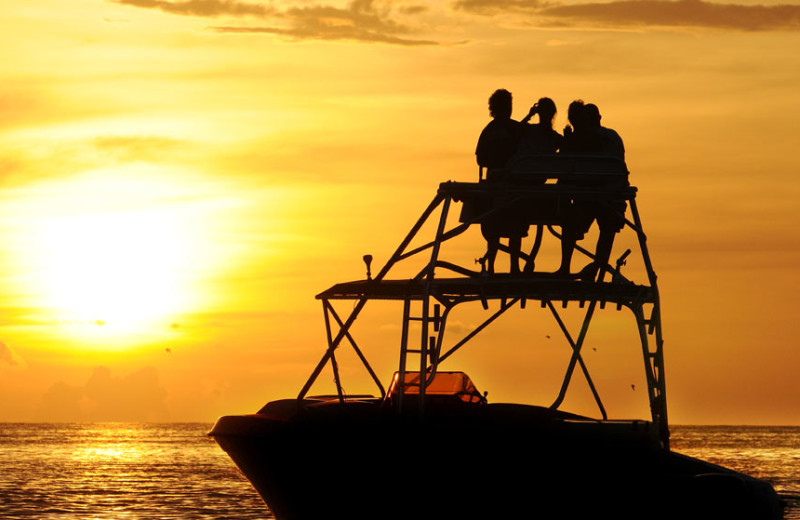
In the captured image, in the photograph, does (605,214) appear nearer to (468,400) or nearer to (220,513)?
(468,400)

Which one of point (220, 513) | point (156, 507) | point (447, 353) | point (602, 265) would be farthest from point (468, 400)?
point (156, 507)

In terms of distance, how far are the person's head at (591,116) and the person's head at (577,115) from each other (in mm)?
50

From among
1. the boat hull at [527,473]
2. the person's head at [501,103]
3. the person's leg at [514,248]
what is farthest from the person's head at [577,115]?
the boat hull at [527,473]

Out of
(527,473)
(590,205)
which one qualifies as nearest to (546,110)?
(590,205)

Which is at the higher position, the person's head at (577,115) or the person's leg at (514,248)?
the person's head at (577,115)

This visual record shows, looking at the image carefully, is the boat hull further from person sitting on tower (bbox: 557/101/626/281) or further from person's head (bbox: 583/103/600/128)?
person's head (bbox: 583/103/600/128)

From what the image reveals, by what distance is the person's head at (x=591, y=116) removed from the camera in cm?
2341

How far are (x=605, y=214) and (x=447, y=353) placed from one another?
368 cm

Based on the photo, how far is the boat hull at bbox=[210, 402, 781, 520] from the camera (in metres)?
21.2

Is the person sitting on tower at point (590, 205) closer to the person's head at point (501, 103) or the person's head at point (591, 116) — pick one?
the person's head at point (591, 116)

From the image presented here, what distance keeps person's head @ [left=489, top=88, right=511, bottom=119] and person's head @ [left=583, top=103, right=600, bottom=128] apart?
1.29 metres

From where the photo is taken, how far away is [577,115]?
23.5m

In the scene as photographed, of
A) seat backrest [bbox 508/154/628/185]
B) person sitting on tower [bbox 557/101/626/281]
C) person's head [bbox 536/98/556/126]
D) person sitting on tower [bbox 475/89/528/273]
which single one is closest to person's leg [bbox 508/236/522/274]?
person sitting on tower [bbox 475/89/528/273]

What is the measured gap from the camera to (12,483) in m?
76.4
